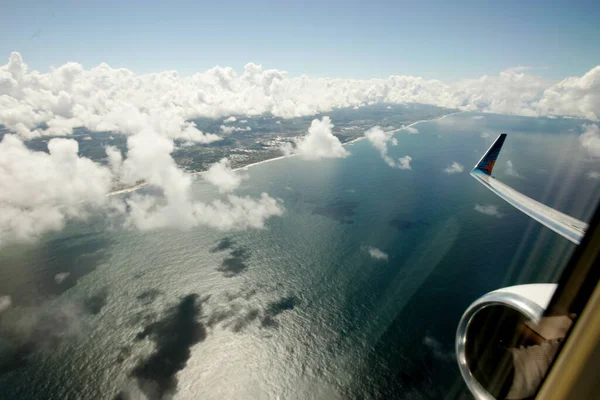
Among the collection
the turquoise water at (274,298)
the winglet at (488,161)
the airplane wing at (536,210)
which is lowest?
the turquoise water at (274,298)

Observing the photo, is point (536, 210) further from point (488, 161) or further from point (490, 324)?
point (490, 324)

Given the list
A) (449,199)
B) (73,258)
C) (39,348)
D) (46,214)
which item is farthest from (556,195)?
(46,214)

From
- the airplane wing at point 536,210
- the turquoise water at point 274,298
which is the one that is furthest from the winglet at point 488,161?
the turquoise water at point 274,298

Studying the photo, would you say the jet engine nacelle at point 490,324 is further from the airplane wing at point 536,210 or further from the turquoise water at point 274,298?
the turquoise water at point 274,298

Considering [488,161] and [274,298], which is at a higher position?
[488,161]

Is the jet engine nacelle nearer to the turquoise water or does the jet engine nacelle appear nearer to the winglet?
the winglet

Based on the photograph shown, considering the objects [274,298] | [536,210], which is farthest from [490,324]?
[274,298]

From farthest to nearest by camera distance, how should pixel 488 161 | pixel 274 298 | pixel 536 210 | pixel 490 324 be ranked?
pixel 274 298 → pixel 488 161 → pixel 536 210 → pixel 490 324
